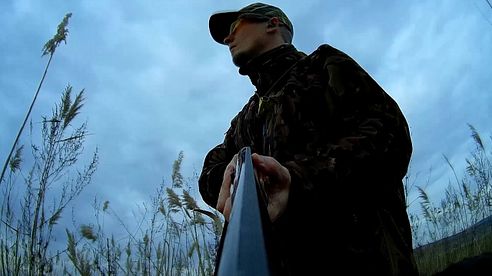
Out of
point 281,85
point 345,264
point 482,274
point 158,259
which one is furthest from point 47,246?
A: point 482,274

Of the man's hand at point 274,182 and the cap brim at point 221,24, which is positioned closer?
the man's hand at point 274,182

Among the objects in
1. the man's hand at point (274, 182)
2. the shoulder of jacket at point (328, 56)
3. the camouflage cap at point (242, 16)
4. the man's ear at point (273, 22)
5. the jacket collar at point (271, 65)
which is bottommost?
the man's hand at point (274, 182)

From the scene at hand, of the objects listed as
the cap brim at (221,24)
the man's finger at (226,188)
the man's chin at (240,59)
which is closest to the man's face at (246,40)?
the man's chin at (240,59)

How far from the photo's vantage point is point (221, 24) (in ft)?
6.83

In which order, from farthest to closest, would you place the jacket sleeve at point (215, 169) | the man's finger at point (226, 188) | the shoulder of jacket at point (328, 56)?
1. the jacket sleeve at point (215, 169)
2. the shoulder of jacket at point (328, 56)
3. the man's finger at point (226, 188)

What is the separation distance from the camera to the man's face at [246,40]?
1.86 m

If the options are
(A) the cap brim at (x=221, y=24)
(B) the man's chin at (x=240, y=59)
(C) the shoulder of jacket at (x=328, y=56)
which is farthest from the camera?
(A) the cap brim at (x=221, y=24)

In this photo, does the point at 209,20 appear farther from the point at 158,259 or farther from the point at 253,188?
the point at 158,259

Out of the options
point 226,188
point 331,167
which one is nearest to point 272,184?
point 226,188

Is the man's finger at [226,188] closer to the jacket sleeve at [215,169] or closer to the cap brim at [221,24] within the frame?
the jacket sleeve at [215,169]

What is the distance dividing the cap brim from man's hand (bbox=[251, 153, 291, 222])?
1237mm

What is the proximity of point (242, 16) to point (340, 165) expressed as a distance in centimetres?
101

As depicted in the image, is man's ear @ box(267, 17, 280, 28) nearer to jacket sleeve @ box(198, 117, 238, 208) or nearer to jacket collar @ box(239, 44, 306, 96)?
jacket collar @ box(239, 44, 306, 96)

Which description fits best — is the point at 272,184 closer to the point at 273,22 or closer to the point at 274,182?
the point at 274,182
